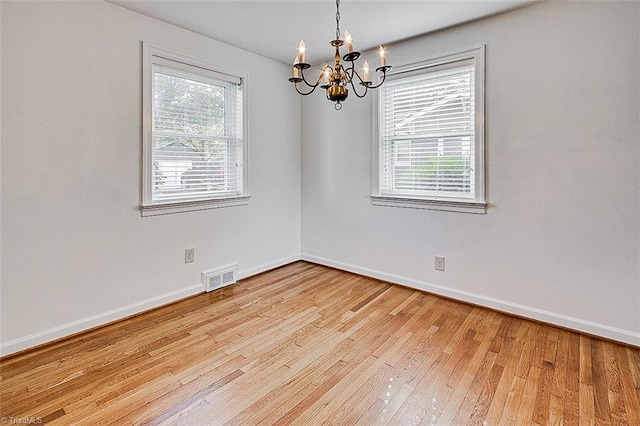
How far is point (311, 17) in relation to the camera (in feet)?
9.18

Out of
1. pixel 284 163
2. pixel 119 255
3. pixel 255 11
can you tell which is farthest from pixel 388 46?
pixel 119 255

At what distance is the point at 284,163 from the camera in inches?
164

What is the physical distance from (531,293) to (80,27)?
158 inches

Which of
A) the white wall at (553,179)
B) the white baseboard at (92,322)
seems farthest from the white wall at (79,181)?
the white wall at (553,179)

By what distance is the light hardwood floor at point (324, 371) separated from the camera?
5.60ft

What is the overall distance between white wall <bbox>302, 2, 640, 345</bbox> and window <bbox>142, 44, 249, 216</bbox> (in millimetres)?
1778

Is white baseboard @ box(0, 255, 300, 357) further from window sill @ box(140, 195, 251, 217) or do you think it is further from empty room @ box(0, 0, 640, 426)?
window sill @ box(140, 195, 251, 217)

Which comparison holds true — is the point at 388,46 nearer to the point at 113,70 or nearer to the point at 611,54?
the point at 611,54

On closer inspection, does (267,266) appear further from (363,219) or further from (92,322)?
(92,322)

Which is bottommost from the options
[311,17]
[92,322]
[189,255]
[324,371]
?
[324,371]

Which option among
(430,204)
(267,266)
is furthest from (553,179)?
(267,266)

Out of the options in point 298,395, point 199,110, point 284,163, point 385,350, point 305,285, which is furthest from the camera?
point 284,163

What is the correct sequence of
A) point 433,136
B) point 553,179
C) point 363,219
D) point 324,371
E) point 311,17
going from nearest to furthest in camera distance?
point 324,371, point 553,179, point 311,17, point 433,136, point 363,219

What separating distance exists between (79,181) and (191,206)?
922 mm
